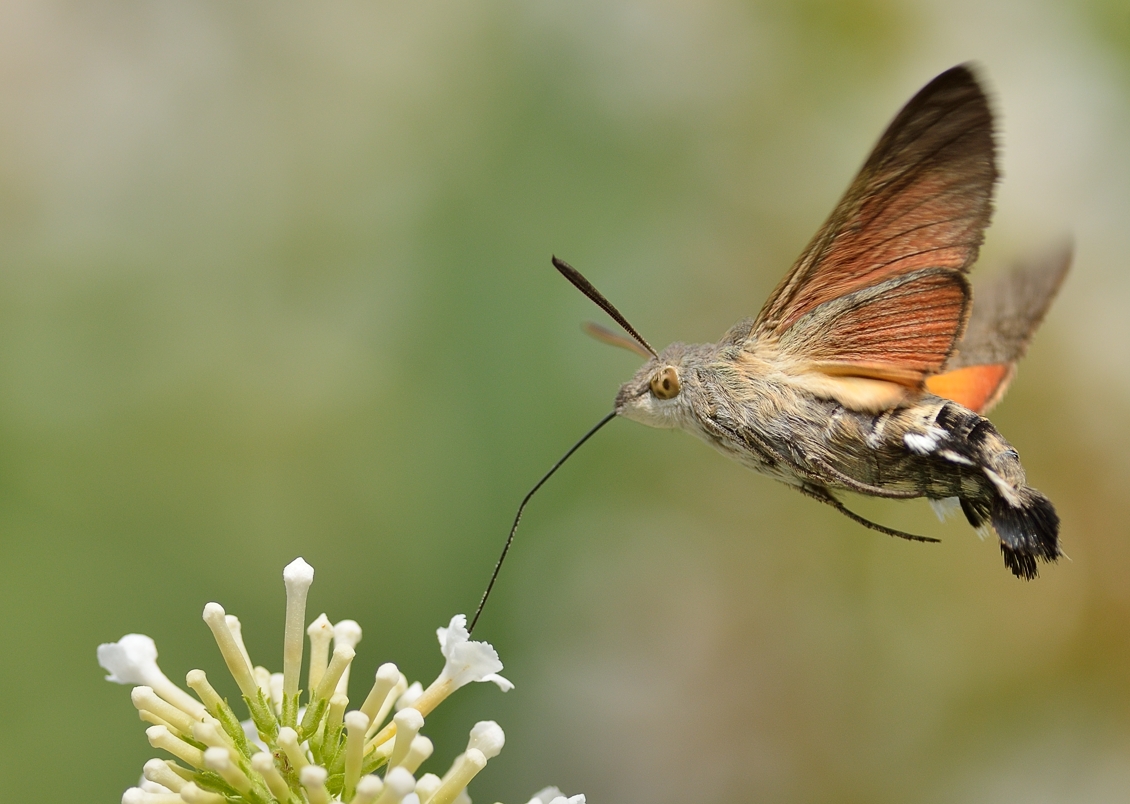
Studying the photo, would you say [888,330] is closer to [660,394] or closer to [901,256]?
[901,256]

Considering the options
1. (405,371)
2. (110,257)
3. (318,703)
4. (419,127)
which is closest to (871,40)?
(419,127)

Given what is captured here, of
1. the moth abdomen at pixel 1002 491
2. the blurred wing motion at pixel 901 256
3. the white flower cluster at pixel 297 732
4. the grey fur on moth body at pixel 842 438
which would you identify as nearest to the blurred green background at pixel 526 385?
the white flower cluster at pixel 297 732

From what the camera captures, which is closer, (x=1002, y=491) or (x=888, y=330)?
(x=1002, y=491)

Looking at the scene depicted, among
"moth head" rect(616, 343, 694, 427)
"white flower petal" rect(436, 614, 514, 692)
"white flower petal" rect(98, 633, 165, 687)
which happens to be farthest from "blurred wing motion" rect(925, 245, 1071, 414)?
"white flower petal" rect(98, 633, 165, 687)

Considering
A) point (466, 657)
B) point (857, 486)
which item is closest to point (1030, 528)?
point (857, 486)

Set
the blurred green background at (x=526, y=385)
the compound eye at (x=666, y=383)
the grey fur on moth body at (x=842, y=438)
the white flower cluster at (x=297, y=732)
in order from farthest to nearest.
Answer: the blurred green background at (x=526, y=385) < the compound eye at (x=666, y=383) < the grey fur on moth body at (x=842, y=438) < the white flower cluster at (x=297, y=732)

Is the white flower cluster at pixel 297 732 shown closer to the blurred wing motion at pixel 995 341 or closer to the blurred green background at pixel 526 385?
the blurred wing motion at pixel 995 341

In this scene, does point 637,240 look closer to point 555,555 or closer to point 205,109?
point 555,555
